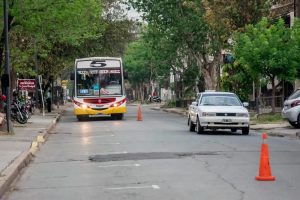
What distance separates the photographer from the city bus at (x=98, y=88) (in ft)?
132

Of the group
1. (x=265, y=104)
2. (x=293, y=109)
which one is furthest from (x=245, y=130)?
(x=265, y=104)

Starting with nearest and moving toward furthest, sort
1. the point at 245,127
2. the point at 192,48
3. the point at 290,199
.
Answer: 1. the point at 290,199
2. the point at 245,127
3. the point at 192,48

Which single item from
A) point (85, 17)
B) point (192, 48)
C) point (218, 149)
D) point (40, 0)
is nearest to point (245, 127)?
point (218, 149)

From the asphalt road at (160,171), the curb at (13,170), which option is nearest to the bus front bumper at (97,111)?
the asphalt road at (160,171)

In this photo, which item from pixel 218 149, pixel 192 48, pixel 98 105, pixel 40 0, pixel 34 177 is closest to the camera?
pixel 34 177

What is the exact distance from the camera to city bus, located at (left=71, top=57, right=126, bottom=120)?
40.2 metres

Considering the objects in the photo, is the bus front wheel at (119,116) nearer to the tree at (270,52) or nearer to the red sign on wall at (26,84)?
the red sign on wall at (26,84)

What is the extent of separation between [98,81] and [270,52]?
10.7 metres

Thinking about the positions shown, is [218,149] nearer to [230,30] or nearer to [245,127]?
[245,127]

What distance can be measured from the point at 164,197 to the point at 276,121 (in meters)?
23.9

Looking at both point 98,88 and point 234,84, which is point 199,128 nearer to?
point 98,88

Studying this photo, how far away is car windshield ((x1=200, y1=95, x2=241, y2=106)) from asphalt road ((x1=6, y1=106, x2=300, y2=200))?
339 centimetres

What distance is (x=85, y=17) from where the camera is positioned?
3438 cm

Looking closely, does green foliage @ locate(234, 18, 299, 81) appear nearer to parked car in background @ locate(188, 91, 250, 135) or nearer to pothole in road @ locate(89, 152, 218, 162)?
parked car in background @ locate(188, 91, 250, 135)
